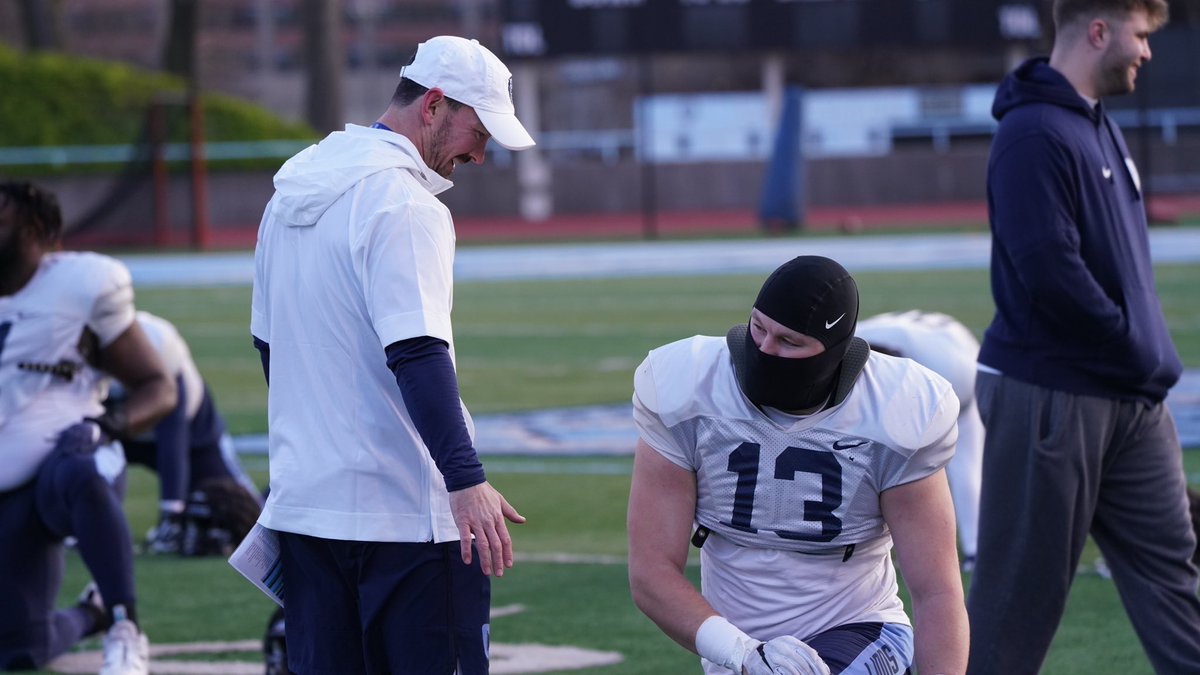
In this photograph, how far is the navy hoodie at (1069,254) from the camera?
4.80 m

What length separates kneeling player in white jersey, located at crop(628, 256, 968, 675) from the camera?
12.8 feet

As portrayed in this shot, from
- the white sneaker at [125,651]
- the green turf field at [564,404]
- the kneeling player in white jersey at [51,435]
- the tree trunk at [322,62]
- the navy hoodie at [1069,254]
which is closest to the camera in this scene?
the navy hoodie at [1069,254]

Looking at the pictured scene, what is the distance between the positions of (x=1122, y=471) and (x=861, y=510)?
1278 mm

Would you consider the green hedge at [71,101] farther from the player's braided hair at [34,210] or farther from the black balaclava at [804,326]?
the black balaclava at [804,326]

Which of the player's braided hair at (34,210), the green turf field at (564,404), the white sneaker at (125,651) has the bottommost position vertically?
the green turf field at (564,404)

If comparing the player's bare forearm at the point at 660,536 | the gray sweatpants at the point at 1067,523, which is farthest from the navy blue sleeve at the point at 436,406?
the gray sweatpants at the point at 1067,523

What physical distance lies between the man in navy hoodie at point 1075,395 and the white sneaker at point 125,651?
2.55 metres

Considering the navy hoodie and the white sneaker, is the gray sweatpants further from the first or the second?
the white sneaker

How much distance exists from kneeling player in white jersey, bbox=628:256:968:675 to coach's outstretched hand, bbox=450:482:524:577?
317 millimetres

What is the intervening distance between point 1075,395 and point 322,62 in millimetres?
36208

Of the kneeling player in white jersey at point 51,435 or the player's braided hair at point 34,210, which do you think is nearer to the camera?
the kneeling player in white jersey at point 51,435

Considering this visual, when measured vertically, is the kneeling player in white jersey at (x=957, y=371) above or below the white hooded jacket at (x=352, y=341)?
below

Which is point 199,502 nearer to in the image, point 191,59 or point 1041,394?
point 1041,394

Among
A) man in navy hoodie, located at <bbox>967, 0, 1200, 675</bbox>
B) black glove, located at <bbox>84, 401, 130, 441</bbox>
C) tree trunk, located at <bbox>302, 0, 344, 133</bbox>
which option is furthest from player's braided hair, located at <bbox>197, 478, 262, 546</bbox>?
tree trunk, located at <bbox>302, 0, 344, 133</bbox>
